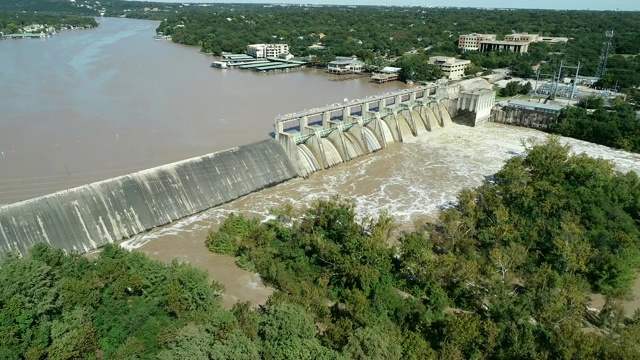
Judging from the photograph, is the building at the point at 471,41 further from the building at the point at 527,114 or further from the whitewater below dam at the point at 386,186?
the whitewater below dam at the point at 386,186

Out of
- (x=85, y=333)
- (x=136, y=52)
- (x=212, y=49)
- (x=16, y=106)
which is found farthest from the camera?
(x=212, y=49)

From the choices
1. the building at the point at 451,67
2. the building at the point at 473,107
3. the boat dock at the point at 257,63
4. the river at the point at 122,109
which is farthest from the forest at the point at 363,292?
the boat dock at the point at 257,63

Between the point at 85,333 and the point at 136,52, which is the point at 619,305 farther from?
the point at 136,52

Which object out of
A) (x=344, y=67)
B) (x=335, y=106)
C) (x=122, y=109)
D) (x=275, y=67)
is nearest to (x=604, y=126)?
(x=335, y=106)

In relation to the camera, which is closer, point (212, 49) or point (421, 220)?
point (421, 220)

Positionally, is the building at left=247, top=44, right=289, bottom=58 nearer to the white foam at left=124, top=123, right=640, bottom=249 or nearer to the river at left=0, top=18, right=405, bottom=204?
the river at left=0, top=18, right=405, bottom=204

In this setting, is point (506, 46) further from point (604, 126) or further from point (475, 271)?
point (475, 271)

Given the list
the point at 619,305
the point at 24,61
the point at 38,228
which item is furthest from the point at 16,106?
the point at 619,305
